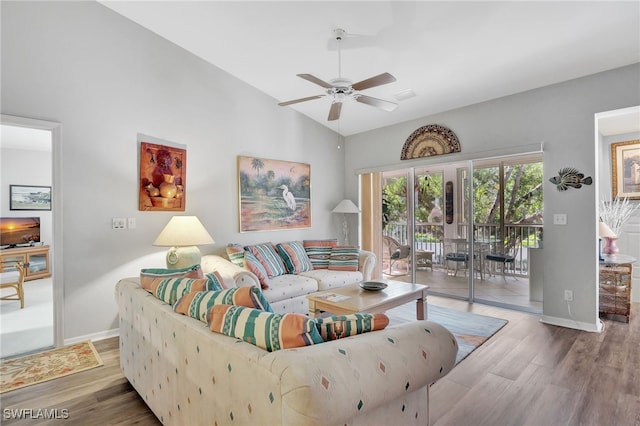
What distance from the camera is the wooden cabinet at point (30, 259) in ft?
17.7

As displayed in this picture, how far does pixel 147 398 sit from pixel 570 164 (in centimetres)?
447

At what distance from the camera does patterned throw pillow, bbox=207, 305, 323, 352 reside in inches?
45.9

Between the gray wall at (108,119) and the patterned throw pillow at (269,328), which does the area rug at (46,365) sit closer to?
the gray wall at (108,119)

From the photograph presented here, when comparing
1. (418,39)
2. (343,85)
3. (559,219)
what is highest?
(418,39)

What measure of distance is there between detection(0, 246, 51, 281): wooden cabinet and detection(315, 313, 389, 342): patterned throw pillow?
622cm

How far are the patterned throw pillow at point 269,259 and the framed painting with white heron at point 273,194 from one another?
455 millimetres

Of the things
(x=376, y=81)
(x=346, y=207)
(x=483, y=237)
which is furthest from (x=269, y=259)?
(x=483, y=237)

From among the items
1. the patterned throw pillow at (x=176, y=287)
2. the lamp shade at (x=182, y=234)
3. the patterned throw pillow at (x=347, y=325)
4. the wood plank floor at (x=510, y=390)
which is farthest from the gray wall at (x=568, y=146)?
the patterned throw pillow at (x=176, y=287)

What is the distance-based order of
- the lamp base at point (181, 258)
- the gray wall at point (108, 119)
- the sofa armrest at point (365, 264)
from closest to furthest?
1. the gray wall at point (108, 119)
2. the lamp base at point (181, 258)
3. the sofa armrest at point (365, 264)

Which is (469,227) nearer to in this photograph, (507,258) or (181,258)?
(507,258)

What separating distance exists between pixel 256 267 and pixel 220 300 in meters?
2.23

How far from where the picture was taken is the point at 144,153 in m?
3.60

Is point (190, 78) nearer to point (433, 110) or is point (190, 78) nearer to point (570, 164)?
point (433, 110)

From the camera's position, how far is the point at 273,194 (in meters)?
4.83
